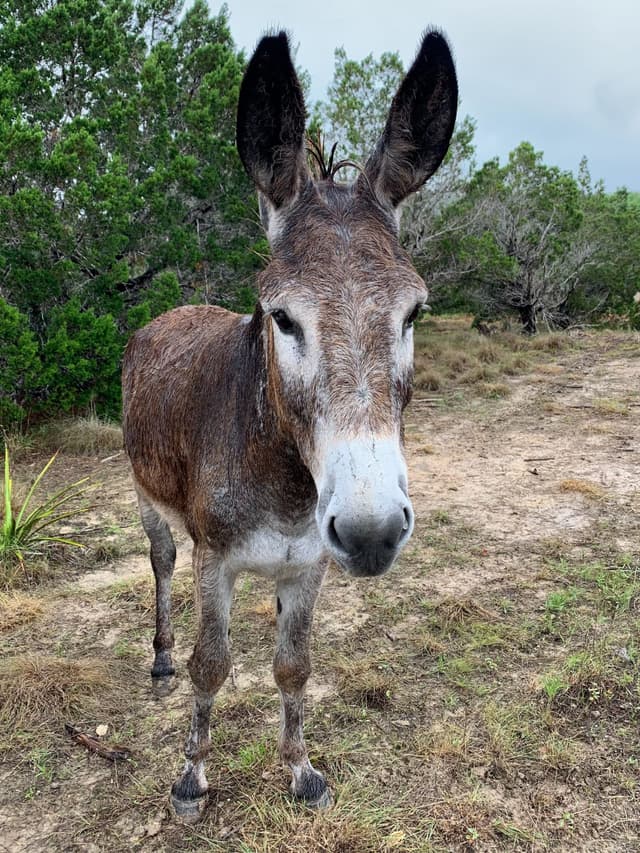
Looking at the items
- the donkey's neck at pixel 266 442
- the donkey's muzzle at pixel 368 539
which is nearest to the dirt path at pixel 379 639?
the donkey's neck at pixel 266 442

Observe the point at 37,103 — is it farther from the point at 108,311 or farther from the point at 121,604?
the point at 121,604

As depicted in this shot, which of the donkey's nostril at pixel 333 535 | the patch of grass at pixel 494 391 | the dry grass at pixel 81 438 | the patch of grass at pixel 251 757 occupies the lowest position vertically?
the patch of grass at pixel 251 757

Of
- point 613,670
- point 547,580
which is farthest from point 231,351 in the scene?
point 547,580

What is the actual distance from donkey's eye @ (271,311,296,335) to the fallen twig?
236cm

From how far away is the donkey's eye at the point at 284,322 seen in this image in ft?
5.65

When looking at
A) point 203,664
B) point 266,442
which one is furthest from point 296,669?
point 266,442

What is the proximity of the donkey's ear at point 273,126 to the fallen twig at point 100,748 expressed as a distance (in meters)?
2.67

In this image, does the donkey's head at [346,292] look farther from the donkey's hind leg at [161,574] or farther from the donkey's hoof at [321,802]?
the donkey's hind leg at [161,574]

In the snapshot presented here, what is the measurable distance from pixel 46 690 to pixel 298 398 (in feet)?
8.24

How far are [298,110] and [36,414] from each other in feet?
24.3

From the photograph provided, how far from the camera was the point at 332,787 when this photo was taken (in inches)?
105

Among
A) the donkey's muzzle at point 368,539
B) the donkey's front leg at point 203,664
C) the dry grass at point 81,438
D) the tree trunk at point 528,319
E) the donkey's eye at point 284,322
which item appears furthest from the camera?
the tree trunk at point 528,319

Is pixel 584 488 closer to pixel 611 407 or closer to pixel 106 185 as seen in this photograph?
pixel 611 407

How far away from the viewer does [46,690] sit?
3146mm
